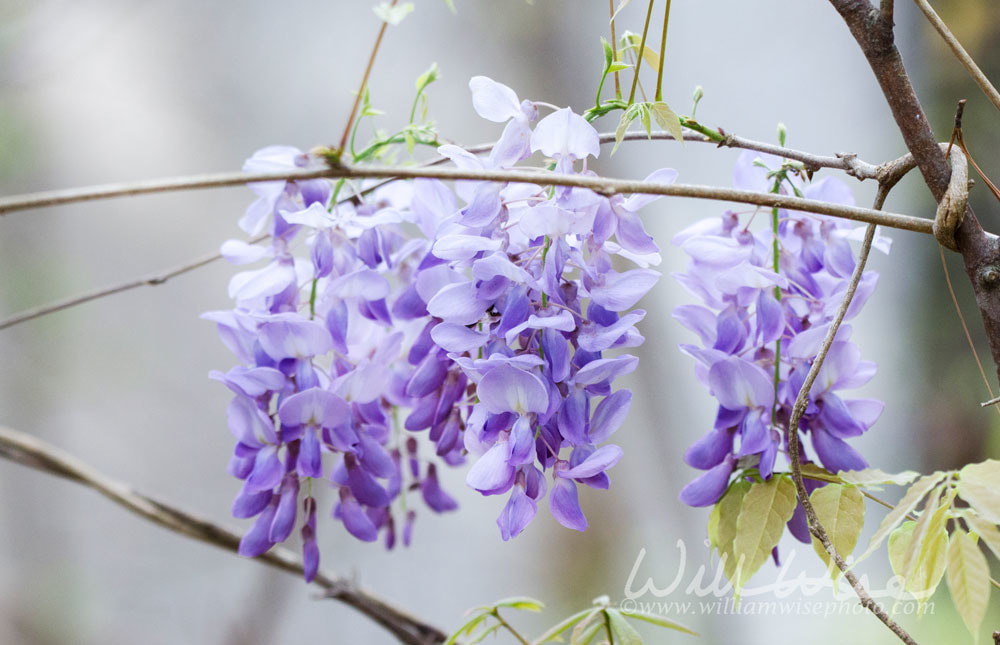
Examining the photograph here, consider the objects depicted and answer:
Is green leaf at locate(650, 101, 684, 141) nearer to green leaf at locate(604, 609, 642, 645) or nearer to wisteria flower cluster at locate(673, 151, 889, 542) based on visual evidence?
wisteria flower cluster at locate(673, 151, 889, 542)

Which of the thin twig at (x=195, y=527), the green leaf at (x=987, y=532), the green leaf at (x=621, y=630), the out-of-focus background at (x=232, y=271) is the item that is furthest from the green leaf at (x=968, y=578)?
the out-of-focus background at (x=232, y=271)

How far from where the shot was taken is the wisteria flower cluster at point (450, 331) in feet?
0.86

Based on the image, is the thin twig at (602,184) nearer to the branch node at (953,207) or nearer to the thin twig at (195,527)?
the branch node at (953,207)

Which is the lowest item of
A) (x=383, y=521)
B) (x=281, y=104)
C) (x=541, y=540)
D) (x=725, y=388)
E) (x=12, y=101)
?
(x=541, y=540)

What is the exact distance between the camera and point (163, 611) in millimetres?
1330

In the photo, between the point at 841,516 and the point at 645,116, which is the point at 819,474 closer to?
the point at 841,516

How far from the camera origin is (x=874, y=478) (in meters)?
0.26

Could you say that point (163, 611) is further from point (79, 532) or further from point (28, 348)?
point (28, 348)

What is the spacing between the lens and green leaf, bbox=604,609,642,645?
302 millimetres

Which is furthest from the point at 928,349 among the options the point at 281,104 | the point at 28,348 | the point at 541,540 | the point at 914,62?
the point at 28,348

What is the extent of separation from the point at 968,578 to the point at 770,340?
11cm

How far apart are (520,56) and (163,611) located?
46.8 inches

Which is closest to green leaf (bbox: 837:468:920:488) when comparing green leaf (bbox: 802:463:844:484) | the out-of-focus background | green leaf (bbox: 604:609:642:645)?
green leaf (bbox: 802:463:844:484)

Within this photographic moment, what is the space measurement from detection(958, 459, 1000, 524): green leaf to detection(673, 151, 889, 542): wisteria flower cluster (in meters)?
0.07
